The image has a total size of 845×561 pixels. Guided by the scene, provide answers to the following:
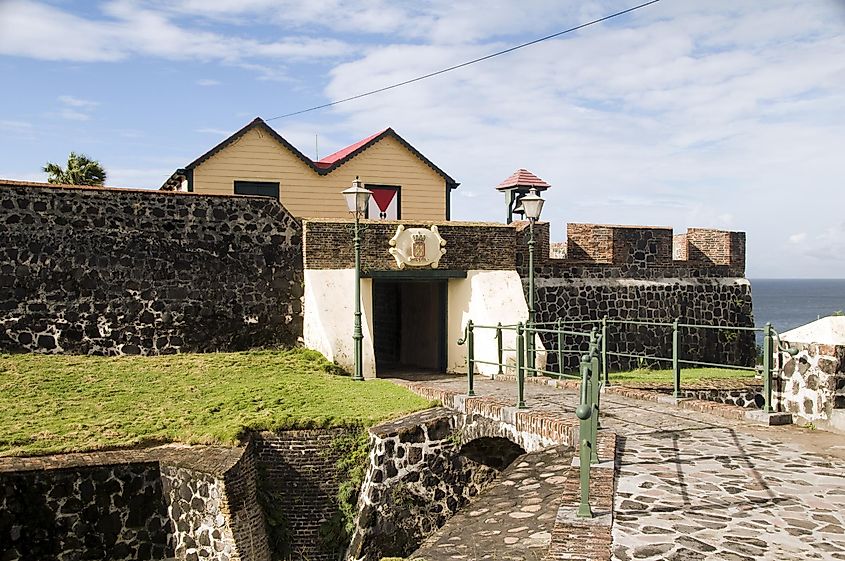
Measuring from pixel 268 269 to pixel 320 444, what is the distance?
18.7 ft

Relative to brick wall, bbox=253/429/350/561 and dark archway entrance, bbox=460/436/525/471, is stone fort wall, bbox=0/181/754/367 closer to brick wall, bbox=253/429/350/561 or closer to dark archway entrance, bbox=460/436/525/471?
brick wall, bbox=253/429/350/561

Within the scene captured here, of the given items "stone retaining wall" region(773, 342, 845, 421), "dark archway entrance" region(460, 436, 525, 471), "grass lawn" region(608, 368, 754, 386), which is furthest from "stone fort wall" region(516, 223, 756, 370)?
"stone retaining wall" region(773, 342, 845, 421)

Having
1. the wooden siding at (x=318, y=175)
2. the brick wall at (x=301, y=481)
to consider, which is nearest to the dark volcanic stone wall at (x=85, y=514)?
the brick wall at (x=301, y=481)

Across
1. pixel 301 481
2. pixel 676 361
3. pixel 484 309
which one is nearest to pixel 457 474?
pixel 301 481

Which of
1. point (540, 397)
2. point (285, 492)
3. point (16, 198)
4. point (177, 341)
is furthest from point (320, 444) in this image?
point (16, 198)

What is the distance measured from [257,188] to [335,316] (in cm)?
503

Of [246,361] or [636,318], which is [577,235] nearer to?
[636,318]

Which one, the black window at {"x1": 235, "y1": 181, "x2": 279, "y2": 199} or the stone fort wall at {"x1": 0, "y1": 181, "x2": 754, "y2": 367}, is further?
the black window at {"x1": 235, "y1": 181, "x2": 279, "y2": 199}

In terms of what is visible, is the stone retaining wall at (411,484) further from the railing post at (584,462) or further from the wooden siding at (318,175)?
the wooden siding at (318,175)

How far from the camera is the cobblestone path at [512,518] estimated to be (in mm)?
8148

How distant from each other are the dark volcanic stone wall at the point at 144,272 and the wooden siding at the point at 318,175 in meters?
3.25

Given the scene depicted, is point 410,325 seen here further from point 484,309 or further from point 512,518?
point 512,518

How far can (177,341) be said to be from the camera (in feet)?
49.6

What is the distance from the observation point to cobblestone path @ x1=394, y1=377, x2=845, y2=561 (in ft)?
19.0
